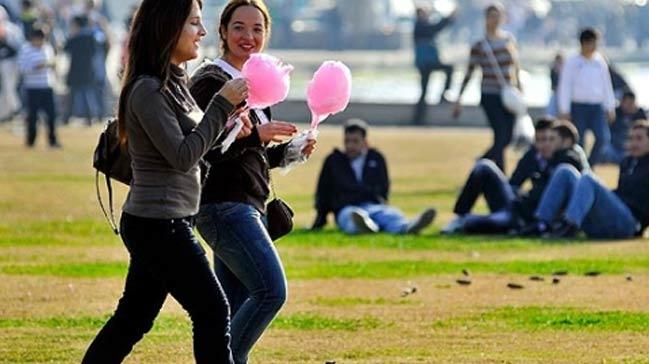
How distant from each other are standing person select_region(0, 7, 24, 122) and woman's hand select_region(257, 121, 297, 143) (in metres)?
27.1

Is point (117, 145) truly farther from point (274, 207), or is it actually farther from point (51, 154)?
point (51, 154)

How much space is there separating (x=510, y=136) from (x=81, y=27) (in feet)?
47.5

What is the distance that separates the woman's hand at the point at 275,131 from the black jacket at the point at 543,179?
30.9 ft

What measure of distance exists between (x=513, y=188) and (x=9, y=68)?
61.7ft

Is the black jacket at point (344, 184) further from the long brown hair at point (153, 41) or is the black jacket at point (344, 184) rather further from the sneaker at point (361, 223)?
the long brown hair at point (153, 41)

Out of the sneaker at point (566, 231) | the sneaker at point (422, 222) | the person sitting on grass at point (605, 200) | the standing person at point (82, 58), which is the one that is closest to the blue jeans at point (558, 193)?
the person sitting on grass at point (605, 200)

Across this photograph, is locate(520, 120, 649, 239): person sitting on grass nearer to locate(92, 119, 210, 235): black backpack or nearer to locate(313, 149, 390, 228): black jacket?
locate(313, 149, 390, 228): black jacket

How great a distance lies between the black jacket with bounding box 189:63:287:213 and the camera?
28.4 feet

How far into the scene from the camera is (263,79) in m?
8.49

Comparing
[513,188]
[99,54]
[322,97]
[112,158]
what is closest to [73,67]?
[99,54]

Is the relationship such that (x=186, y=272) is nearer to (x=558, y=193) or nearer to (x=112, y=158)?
(x=112, y=158)

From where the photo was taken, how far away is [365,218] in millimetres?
Result: 17797

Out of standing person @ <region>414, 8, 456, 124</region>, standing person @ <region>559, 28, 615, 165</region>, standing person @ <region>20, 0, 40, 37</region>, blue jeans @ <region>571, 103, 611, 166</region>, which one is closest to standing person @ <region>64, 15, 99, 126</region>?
standing person @ <region>20, 0, 40, 37</region>

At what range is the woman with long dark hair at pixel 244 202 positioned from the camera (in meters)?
8.59
